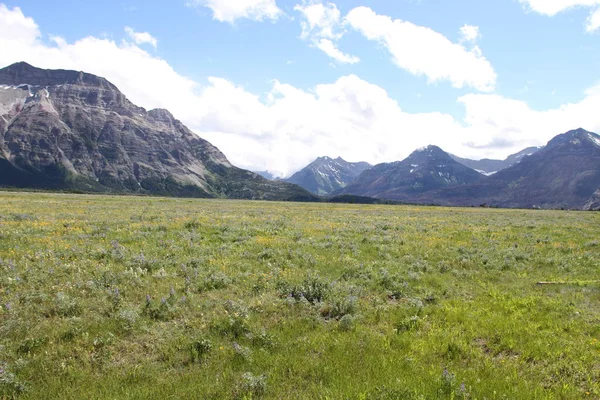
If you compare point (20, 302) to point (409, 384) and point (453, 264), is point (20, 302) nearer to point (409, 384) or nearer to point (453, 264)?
point (409, 384)

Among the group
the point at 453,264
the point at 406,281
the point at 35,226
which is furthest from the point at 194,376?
the point at 35,226

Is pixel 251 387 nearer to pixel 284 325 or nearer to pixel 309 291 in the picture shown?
pixel 284 325

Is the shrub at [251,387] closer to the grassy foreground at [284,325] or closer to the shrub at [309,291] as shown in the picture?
the grassy foreground at [284,325]

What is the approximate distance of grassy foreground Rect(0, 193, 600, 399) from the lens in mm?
6652

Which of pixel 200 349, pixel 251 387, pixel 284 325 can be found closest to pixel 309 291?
pixel 284 325

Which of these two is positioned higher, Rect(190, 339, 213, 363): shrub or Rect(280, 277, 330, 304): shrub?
Rect(280, 277, 330, 304): shrub

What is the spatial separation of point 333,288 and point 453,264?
8.17 m

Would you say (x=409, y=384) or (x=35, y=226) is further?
(x=35, y=226)

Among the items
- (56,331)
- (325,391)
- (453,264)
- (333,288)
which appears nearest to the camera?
(325,391)

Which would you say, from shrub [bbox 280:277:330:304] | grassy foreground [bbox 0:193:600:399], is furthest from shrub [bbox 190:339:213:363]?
shrub [bbox 280:277:330:304]

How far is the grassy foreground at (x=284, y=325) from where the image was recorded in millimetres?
6652

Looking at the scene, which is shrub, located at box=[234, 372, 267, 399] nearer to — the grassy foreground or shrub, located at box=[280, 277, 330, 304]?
the grassy foreground

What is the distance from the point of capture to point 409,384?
6602 millimetres

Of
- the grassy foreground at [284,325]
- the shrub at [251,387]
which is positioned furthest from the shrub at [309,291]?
the shrub at [251,387]
